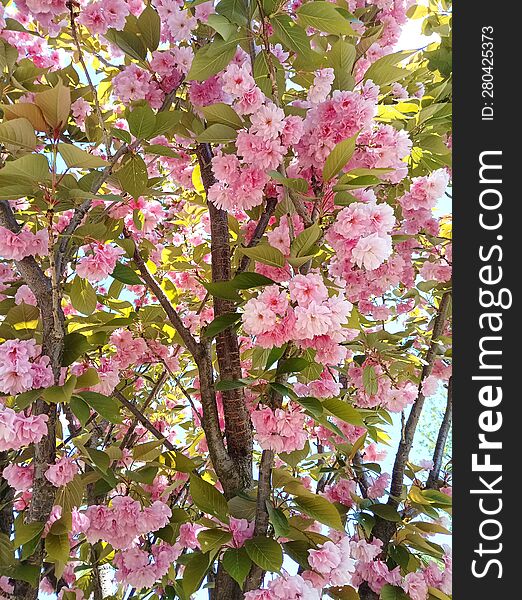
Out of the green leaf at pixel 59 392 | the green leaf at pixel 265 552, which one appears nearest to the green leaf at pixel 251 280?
the green leaf at pixel 59 392

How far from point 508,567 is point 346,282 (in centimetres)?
62

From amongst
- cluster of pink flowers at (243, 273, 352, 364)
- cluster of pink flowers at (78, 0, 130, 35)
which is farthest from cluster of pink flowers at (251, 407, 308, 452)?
cluster of pink flowers at (78, 0, 130, 35)

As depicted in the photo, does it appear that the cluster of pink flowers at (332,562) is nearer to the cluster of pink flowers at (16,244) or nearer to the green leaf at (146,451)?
the green leaf at (146,451)

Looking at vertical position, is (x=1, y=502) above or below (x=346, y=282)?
below

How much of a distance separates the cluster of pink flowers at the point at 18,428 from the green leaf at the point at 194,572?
0.36 metres

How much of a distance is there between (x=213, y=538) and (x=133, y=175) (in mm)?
692

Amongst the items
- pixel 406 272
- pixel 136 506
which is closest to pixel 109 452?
pixel 136 506

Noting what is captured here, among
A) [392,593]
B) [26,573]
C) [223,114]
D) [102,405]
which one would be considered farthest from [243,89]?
[392,593]

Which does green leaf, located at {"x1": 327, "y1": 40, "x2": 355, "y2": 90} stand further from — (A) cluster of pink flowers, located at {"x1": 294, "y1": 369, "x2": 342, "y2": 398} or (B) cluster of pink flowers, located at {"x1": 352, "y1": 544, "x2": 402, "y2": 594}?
(B) cluster of pink flowers, located at {"x1": 352, "y1": 544, "x2": 402, "y2": 594}

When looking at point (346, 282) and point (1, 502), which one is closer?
point (346, 282)

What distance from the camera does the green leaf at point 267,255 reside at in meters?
0.90

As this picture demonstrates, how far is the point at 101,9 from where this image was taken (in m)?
1.20

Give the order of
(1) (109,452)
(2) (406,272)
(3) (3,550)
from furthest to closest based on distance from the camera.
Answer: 1. (2) (406,272)
2. (1) (109,452)
3. (3) (3,550)

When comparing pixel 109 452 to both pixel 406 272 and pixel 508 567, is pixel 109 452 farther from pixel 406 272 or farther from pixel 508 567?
pixel 406 272
